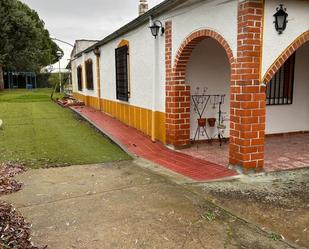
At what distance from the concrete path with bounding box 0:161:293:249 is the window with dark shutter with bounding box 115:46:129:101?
18.3ft

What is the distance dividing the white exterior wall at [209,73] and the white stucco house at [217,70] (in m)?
0.02

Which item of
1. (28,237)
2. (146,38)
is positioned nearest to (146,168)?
(28,237)

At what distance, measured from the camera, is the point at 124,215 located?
3.83 metres

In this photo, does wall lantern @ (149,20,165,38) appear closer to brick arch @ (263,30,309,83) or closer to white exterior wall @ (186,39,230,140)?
white exterior wall @ (186,39,230,140)

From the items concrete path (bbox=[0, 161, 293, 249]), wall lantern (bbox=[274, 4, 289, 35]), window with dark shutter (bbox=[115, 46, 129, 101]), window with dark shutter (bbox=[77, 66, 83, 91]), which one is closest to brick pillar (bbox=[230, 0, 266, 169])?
wall lantern (bbox=[274, 4, 289, 35])

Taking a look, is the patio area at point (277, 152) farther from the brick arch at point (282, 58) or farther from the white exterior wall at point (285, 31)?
the white exterior wall at point (285, 31)

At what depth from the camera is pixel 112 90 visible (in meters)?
12.5

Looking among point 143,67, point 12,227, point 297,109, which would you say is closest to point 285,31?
point 297,109

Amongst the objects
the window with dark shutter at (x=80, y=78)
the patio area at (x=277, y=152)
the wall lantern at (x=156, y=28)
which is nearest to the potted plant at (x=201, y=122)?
the patio area at (x=277, y=152)

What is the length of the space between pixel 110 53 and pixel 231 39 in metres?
7.65

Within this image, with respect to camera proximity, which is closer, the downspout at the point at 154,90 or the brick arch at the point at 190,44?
the brick arch at the point at 190,44

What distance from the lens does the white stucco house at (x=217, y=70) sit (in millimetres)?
5195

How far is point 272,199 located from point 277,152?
2.83 m

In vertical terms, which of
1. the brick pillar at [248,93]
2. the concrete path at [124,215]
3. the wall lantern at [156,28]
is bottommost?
the concrete path at [124,215]
